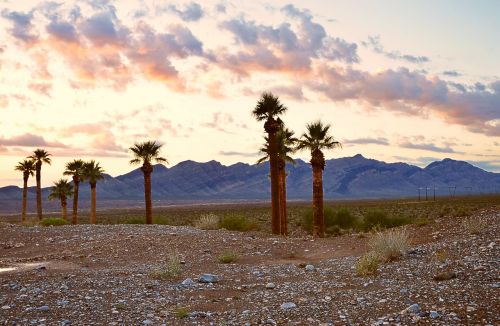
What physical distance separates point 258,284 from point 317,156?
2044cm

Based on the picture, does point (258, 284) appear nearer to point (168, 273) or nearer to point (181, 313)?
point (168, 273)

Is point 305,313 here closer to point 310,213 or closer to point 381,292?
point 381,292

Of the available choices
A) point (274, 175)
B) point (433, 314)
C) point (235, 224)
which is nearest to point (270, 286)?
point (433, 314)

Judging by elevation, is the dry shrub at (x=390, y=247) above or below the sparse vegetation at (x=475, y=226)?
below

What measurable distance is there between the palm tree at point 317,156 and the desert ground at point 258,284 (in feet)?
28.9

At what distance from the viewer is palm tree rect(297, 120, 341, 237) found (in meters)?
35.4

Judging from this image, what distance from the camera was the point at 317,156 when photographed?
35.8 metres

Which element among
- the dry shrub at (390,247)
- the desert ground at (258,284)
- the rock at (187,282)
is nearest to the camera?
the desert ground at (258,284)

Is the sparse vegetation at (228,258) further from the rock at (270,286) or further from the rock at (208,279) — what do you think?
the rock at (270,286)

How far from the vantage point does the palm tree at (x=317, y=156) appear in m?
35.4

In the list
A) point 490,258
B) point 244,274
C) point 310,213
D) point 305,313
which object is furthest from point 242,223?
point 305,313

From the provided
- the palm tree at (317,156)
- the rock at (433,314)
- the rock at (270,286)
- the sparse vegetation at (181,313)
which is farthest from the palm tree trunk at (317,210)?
the rock at (433,314)

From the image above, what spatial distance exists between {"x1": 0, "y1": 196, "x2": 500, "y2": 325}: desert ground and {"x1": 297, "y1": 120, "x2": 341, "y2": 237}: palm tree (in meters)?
8.80

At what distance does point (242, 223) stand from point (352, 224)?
51.3ft
